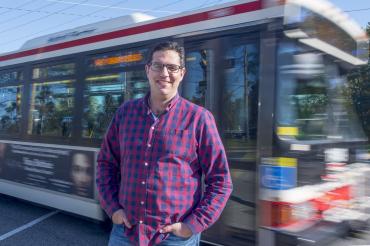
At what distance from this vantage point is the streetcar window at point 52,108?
622 centimetres

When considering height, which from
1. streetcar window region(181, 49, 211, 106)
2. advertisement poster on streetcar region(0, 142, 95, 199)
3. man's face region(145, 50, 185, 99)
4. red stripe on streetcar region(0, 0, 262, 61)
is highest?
red stripe on streetcar region(0, 0, 262, 61)

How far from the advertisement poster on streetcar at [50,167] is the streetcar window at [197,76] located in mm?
1706

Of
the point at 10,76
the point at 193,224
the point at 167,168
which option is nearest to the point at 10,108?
the point at 10,76

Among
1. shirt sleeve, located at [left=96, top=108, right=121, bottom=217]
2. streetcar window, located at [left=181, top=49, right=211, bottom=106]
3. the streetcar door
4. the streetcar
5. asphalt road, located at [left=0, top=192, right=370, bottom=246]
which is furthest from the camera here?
asphalt road, located at [left=0, top=192, right=370, bottom=246]

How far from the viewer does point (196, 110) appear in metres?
2.36

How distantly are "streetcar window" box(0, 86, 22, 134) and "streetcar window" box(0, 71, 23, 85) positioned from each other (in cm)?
12

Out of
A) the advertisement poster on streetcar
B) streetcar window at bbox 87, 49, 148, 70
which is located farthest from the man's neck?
the advertisement poster on streetcar

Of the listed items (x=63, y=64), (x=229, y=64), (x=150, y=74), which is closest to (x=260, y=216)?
(x=229, y=64)

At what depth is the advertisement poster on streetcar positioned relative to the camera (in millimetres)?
5848

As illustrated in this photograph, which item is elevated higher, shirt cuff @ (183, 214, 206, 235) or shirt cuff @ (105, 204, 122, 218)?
shirt cuff @ (105, 204, 122, 218)

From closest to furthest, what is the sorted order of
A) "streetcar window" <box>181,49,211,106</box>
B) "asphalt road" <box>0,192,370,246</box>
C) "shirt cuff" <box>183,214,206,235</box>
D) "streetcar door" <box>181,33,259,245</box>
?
"shirt cuff" <box>183,214,206,235</box> → "streetcar door" <box>181,33,259,245</box> → "streetcar window" <box>181,49,211,106</box> → "asphalt road" <box>0,192,370,246</box>

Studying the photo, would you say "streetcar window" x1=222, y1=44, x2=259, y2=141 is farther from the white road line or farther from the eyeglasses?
the white road line

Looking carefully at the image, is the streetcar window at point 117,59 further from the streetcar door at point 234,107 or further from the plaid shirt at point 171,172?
the plaid shirt at point 171,172

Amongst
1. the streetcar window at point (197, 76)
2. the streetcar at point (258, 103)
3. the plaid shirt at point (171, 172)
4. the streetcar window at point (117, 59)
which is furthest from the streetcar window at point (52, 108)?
the plaid shirt at point (171, 172)
